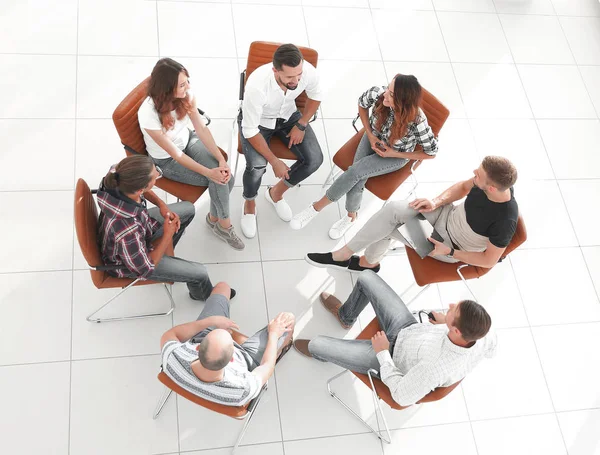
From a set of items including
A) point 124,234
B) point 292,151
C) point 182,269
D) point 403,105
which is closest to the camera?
point 124,234

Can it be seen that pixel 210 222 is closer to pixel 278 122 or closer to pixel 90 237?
pixel 278 122

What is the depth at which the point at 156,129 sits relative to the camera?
304 centimetres

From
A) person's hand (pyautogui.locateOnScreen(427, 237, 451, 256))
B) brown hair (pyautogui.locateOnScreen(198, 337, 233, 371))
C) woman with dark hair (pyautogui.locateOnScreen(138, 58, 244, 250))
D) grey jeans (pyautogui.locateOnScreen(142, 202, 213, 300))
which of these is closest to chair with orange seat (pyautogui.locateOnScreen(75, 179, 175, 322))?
grey jeans (pyautogui.locateOnScreen(142, 202, 213, 300))

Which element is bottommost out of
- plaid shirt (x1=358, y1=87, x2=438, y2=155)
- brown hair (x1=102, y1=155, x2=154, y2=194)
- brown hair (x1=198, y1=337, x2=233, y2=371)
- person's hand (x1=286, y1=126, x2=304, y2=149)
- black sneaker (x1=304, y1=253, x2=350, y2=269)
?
black sneaker (x1=304, y1=253, x2=350, y2=269)

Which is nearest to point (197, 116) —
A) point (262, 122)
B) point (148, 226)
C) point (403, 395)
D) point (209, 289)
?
point (262, 122)

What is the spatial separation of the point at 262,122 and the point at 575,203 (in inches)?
99.8

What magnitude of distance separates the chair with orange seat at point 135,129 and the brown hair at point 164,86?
0.11 meters

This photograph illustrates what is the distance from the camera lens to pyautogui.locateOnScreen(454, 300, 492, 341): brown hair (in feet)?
8.12

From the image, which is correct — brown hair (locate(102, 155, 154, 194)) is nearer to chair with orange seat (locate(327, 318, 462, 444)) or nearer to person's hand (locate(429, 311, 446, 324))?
chair with orange seat (locate(327, 318, 462, 444))

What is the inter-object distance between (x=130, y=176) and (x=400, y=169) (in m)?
1.72

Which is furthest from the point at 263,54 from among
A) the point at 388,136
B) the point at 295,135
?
the point at 388,136

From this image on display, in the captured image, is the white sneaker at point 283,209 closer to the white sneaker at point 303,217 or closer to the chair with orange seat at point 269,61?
the white sneaker at point 303,217

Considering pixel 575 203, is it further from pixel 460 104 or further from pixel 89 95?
pixel 89 95

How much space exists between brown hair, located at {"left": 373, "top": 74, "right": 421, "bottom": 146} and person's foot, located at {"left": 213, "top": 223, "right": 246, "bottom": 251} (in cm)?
113
